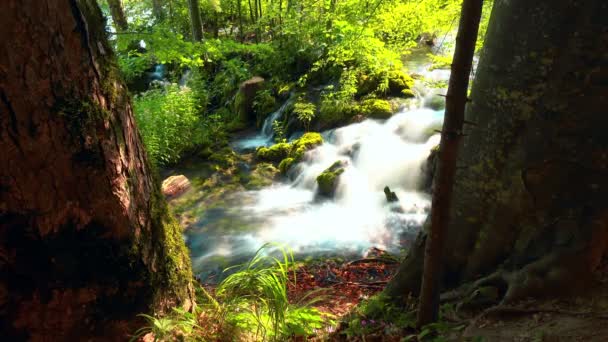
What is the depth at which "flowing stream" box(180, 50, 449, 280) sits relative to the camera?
22.2ft

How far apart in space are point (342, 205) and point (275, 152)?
3119 millimetres

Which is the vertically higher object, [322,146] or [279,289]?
[279,289]

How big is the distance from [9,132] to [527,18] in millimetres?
2871

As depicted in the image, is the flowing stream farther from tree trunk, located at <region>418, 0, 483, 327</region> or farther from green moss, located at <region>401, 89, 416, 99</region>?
tree trunk, located at <region>418, 0, 483, 327</region>

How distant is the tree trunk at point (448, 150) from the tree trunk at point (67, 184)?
5.31 ft

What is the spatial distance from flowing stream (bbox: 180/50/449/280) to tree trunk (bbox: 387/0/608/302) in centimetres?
365

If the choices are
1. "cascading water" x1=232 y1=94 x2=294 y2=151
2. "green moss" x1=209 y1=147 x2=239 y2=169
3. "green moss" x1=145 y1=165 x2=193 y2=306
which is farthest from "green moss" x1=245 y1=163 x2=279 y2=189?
"green moss" x1=145 y1=165 x2=193 y2=306

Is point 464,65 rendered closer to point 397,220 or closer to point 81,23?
point 81,23

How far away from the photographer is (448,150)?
7.00 feet

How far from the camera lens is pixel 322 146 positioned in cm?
1020

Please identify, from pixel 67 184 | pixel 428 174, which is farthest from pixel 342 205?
pixel 67 184

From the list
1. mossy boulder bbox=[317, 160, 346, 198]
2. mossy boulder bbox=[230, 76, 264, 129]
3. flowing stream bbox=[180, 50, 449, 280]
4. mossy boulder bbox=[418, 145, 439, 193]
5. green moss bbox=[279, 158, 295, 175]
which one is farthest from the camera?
mossy boulder bbox=[230, 76, 264, 129]

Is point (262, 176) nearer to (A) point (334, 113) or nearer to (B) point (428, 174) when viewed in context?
(A) point (334, 113)

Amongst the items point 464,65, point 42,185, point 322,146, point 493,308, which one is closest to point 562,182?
point 493,308
